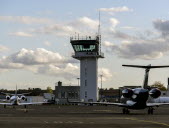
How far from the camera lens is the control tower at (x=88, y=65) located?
419ft

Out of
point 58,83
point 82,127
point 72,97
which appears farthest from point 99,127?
point 58,83

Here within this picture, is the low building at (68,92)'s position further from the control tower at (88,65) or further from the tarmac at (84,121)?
the tarmac at (84,121)

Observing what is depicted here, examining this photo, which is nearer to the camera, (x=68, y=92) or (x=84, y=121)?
(x=84, y=121)

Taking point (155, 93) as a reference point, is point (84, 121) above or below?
below

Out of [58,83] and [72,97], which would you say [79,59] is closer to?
[72,97]

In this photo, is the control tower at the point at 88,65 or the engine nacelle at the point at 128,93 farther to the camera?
the control tower at the point at 88,65

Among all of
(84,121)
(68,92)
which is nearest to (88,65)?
(68,92)

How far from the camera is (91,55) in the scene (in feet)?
417

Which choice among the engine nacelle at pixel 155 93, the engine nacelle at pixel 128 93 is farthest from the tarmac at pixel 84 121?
the engine nacelle at pixel 128 93

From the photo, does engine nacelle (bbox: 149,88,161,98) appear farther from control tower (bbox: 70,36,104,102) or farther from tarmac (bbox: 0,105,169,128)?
control tower (bbox: 70,36,104,102)

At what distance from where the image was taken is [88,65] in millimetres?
128375

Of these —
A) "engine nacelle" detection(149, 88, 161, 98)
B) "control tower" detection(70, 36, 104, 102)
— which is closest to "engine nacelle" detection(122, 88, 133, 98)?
"engine nacelle" detection(149, 88, 161, 98)

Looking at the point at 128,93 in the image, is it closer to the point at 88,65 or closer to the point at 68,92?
the point at 88,65

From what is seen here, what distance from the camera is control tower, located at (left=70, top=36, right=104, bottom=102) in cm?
12771
